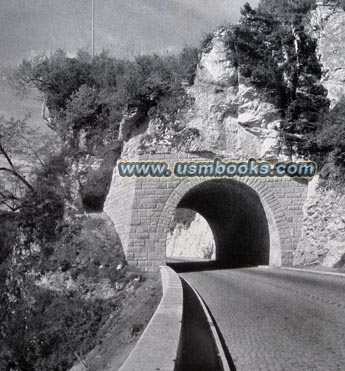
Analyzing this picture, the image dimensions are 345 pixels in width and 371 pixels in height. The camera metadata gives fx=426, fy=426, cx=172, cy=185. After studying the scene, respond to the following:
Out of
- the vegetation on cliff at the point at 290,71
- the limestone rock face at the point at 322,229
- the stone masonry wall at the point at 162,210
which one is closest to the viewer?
the limestone rock face at the point at 322,229

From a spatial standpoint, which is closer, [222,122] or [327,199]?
[327,199]

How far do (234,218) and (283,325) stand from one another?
1816 centimetres

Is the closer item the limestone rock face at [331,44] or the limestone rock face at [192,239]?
the limestone rock face at [331,44]

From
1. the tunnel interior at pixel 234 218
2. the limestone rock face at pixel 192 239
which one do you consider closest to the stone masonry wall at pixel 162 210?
the tunnel interior at pixel 234 218

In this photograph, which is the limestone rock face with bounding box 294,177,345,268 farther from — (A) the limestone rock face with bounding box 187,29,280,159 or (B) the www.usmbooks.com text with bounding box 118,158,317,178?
(A) the limestone rock face with bounding box 187,29,280,159

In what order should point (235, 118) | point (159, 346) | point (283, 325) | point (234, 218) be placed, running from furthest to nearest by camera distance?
point (234, 218), point (235, 118), point (283, 325), point (159, 346)

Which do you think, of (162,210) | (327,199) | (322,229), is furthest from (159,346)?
(327,199)

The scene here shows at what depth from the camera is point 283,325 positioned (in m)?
5.76

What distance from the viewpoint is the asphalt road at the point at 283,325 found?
4.08 m

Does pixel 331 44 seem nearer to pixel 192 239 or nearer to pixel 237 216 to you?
pixel 237 216

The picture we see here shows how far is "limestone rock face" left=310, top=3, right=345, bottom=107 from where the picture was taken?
18.8 meters

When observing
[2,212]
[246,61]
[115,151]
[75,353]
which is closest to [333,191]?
[246,61]

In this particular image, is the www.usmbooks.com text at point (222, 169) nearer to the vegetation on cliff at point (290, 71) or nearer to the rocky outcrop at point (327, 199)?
the vegetation on cliff at point (290, 71)

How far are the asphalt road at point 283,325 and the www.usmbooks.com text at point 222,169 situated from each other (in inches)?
302
